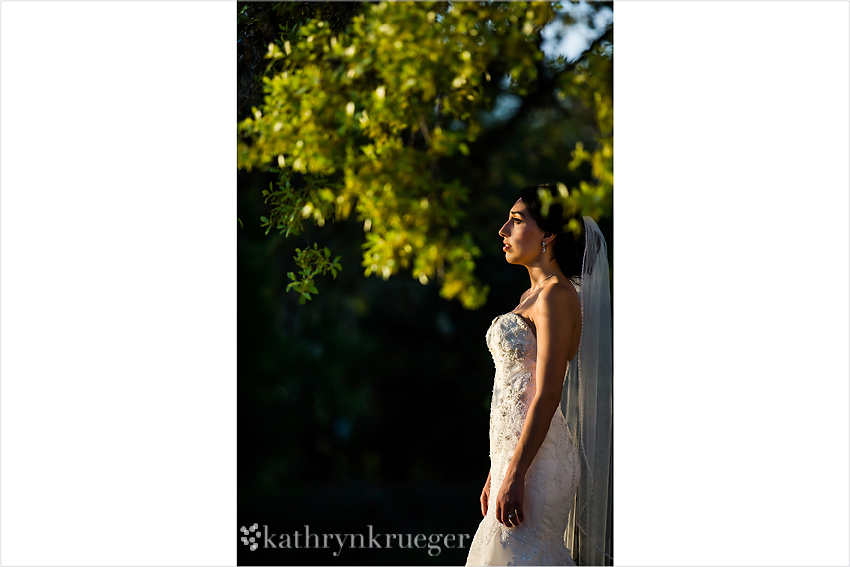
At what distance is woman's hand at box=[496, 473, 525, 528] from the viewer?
1.95 metres

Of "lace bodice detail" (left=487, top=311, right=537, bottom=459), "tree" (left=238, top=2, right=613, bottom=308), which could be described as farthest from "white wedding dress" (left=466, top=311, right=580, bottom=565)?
"tree" (left=238, top=2, right=613, bottom=308)

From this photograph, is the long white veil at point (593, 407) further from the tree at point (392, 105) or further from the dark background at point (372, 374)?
the dark background at point (372, 374)

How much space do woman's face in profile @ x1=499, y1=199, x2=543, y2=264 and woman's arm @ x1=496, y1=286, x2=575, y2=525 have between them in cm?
22

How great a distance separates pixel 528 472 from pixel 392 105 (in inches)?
58.6

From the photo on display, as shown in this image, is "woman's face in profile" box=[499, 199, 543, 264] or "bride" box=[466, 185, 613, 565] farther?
"woman's face in profile" box=[499, 199, 543, 264]

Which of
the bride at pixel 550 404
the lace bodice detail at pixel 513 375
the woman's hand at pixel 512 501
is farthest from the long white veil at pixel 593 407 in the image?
the woman's hand at pixel 512 501

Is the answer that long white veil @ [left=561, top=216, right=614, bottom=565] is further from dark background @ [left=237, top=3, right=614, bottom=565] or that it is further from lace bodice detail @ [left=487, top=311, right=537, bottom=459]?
dark background @ [left=237, top=3, right=614, bottom=565]

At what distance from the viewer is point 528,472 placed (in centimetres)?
204

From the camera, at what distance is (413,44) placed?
7.95 ft

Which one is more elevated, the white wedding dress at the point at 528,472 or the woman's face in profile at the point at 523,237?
the woman's face in profile at the point at 523,237

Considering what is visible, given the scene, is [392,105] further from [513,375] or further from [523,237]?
[513,375]

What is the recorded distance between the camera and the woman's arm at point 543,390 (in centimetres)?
195

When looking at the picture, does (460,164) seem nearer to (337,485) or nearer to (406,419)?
(406,419)

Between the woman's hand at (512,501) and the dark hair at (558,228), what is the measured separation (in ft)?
2.38
